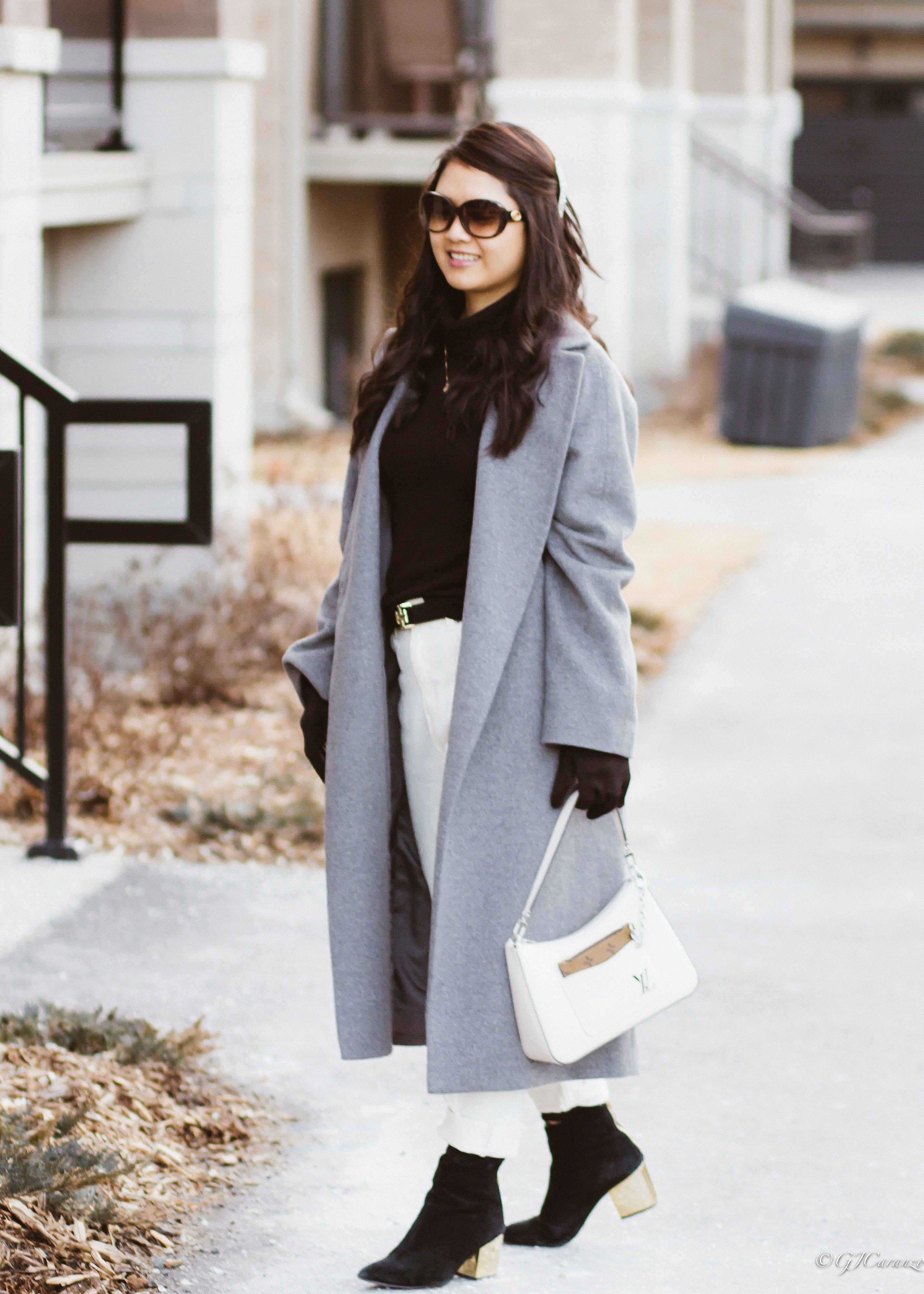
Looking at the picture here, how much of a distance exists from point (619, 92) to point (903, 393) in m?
4.60

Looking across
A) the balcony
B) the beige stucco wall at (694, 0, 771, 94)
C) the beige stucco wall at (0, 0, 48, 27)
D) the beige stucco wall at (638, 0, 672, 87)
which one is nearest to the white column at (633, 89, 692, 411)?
the beige stucco wall at (638, 0, 672, 87)

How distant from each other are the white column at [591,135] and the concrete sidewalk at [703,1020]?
7664 mm

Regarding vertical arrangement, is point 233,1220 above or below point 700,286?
below

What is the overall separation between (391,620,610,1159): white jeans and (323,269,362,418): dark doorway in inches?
473

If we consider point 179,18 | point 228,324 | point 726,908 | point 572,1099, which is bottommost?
point 726,908

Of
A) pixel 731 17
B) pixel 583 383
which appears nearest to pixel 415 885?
pixel 583 383

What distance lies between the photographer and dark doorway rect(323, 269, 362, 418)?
15.9m

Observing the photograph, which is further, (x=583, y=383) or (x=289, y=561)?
(x=289, y=561)

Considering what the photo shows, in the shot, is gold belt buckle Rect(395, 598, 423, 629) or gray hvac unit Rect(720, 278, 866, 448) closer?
gold belt buckle Rect(395, 598, 423, 629)

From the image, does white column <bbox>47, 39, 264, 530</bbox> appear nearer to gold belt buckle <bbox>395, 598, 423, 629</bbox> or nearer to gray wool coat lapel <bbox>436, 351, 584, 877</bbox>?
gold belt buckle <bbox>395, 598, 423, 629</bbox>

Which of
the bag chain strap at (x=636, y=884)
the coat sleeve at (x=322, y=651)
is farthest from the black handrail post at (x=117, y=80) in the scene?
the bag chain strap at (x=636, y=884)

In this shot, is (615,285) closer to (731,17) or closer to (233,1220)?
(731,17)

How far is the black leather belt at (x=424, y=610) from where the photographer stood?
3.39 metres

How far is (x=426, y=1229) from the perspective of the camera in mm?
3391
